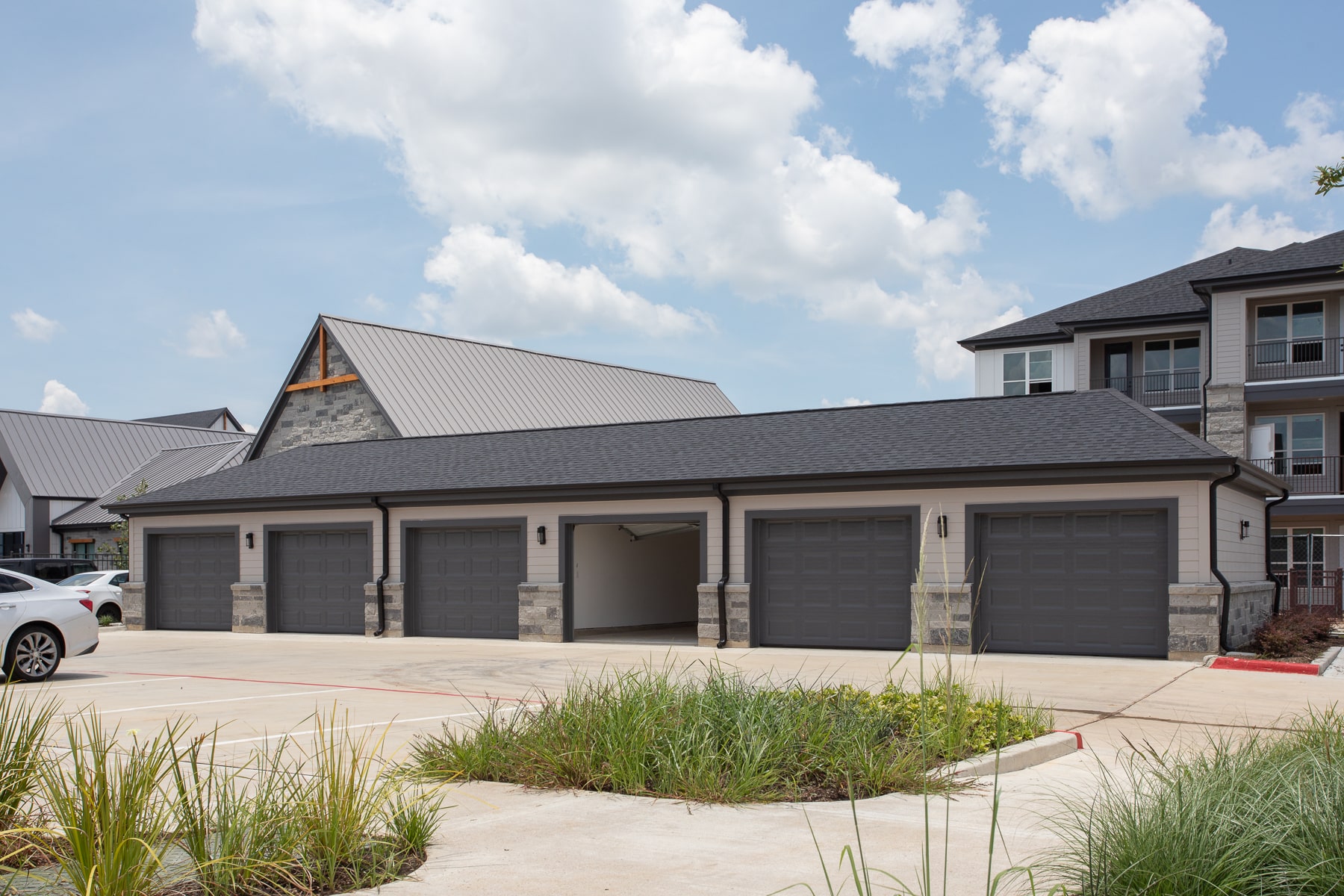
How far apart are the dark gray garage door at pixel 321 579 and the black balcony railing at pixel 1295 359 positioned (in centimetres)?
2494

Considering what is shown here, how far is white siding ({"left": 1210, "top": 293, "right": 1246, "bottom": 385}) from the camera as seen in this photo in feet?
108

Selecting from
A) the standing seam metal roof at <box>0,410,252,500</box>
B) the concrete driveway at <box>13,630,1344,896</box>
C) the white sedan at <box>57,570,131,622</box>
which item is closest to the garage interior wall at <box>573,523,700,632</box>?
the concrete driveway at <box>13,630,1344,896</box>

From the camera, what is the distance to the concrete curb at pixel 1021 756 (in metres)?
7.98

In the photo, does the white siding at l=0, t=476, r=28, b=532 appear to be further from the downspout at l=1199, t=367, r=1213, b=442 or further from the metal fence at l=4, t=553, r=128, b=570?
the downspout at l=1199, t=367, r=1213, b=442

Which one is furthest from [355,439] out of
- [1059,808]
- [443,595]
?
[1059,808]

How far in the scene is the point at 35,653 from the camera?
50.3 feet

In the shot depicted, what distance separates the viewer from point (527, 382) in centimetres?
3831

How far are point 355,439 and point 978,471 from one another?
20.9m

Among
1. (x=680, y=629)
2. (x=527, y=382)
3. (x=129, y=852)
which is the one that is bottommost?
(x=680, y=629)

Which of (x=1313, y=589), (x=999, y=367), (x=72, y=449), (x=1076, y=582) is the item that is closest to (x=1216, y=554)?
(x=1076, y=582)

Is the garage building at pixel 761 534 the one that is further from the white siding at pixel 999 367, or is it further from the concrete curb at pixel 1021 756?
the white siding at pixel 999 367

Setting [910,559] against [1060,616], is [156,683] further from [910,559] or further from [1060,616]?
[1060,616]

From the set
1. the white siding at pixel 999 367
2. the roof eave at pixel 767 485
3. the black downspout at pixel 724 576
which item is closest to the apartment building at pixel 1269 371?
the white siding at pixel 999 367

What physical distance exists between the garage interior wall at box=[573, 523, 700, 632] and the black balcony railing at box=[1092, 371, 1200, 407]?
16.1m
